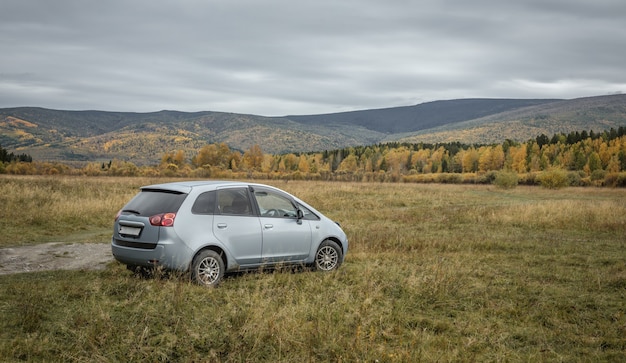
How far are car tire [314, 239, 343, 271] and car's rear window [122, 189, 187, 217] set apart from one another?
3.08 m

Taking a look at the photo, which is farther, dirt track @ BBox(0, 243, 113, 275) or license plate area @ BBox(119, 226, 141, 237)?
dirt track @ BBox(0, 243, 113, 275)

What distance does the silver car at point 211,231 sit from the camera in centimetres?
873

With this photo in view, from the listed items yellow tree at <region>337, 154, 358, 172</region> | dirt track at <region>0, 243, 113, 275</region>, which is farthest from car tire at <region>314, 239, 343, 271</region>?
yellow tree at <region>337, 154, 358, 172</region>

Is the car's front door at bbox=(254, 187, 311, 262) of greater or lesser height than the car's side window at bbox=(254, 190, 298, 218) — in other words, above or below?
below

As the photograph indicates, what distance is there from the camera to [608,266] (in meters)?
12.6

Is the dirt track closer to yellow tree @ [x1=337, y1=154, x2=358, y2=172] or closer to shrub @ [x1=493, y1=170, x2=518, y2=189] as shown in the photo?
shrub @ [x1=493, y1=170, x2=518, y2=189]

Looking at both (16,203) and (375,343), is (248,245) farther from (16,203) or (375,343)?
(16,203)

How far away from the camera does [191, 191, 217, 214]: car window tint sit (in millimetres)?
9078

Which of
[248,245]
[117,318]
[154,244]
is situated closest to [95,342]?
[117,318]

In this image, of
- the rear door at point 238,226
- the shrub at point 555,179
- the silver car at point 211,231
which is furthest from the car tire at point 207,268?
the shrub at point 555,179

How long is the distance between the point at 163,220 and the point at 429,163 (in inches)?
6404

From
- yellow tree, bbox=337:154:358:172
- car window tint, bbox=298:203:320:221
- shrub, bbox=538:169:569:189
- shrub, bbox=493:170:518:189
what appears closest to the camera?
car window tint, bbox=298:203:320:221

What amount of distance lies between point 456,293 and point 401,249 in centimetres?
577

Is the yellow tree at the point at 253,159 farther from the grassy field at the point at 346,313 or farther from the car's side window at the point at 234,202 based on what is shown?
the car's side window at the point at 234,202
